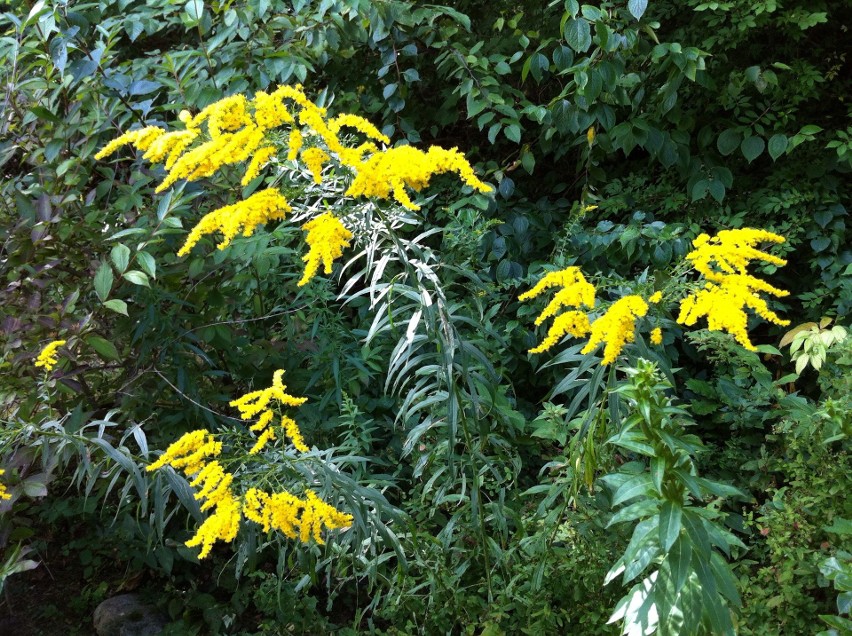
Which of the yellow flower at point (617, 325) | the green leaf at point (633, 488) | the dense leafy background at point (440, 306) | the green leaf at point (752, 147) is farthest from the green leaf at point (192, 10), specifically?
the green leaf at point (633, 488)

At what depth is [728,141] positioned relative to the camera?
127 inches

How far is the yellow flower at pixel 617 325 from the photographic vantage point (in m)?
1.56

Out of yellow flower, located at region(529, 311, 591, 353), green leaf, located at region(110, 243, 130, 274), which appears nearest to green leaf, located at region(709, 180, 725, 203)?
yellow flower, located at region(529, 311, 591, 353)

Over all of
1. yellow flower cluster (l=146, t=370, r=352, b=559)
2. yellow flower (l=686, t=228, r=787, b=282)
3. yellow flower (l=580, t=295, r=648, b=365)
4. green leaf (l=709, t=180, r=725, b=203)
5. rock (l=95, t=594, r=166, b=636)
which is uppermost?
yellow flower (l=686, t=228, r=787, b=282)

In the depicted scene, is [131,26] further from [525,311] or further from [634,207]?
[634,207]

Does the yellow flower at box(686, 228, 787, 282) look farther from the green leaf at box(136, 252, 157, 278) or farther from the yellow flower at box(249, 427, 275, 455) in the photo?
the green leaf at box(136, 252, 157, 278)

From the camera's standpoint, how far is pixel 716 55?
3168mm

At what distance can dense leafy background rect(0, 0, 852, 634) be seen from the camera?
2.13 metres

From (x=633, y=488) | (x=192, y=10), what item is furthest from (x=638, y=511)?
(x=192, y=10)

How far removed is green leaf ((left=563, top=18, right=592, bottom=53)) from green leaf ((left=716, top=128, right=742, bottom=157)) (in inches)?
29.6

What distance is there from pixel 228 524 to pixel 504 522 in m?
0.83

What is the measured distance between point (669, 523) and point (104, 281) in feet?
→ 5.53

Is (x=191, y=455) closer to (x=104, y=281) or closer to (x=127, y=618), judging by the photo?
(x=104, y=281)

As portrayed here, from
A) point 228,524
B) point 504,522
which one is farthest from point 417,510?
point 228,524
